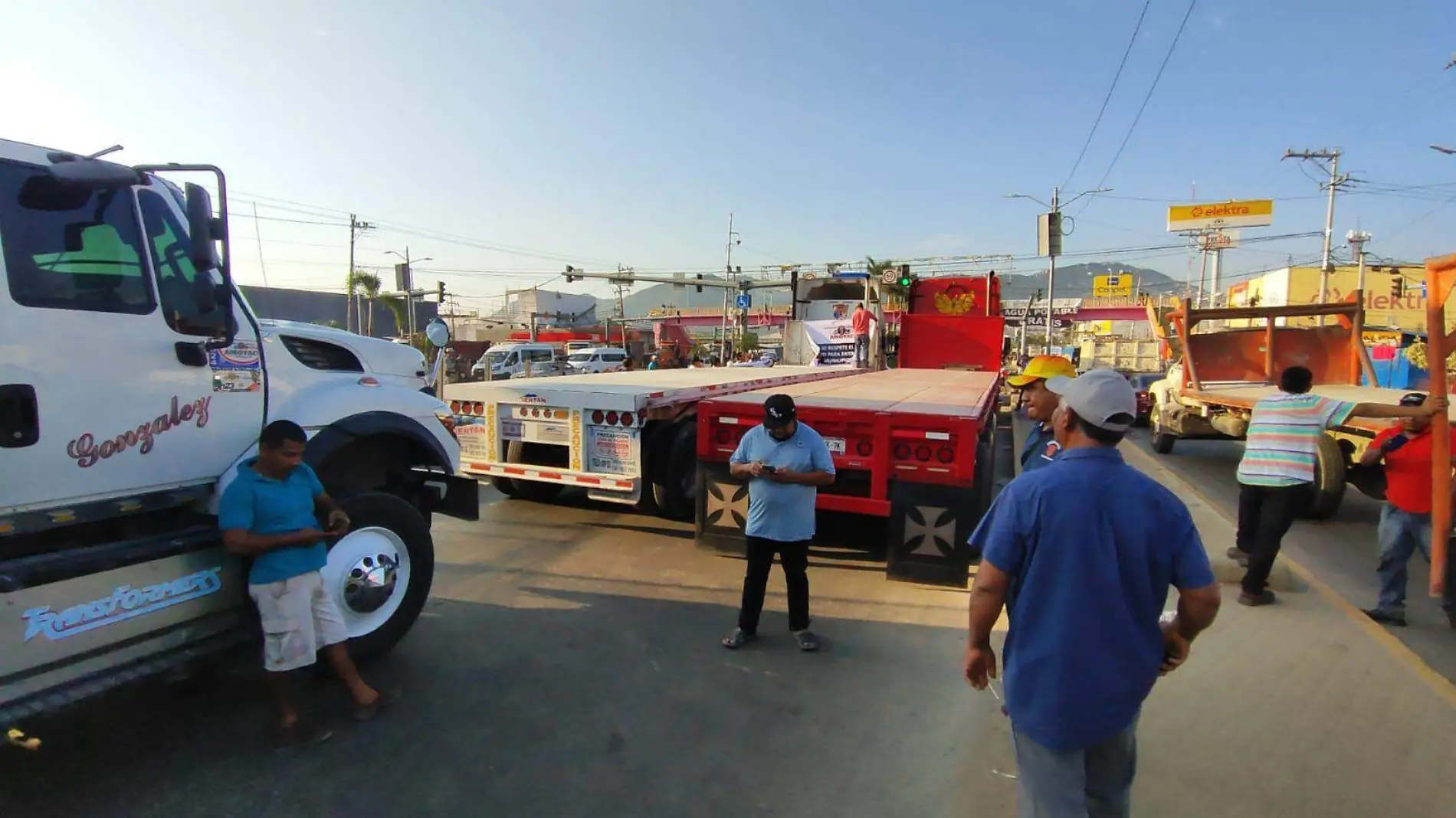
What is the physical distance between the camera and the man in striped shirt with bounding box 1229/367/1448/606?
5.00m

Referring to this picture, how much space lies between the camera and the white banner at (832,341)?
568 inches

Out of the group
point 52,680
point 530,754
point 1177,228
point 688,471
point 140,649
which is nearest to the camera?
point 52,680

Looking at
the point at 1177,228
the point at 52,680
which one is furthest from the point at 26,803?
the point at 1177,228

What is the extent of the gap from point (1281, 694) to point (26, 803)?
17.9ft

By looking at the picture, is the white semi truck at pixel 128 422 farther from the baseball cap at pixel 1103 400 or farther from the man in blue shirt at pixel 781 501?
the baseball cap at pixel 1103 400

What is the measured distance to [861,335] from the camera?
14.2 meters

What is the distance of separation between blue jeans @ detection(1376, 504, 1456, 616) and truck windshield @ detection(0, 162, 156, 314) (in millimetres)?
6965

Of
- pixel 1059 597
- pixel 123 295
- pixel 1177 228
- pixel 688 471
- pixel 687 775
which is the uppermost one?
pixel 1177 228

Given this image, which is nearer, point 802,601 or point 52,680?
point 52,680

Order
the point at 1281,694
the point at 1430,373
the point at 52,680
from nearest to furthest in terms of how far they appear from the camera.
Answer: the point at 52,680
the point at 1281,694
the point at 1430,373

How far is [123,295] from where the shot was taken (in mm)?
3076

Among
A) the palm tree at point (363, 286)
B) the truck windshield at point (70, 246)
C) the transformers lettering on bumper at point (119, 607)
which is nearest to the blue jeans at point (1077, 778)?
the transformers lettering on bumper at point (119, 607)

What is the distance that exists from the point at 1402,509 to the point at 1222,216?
8777 centimetres

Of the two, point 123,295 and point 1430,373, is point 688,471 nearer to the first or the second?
point 123,295
